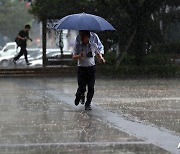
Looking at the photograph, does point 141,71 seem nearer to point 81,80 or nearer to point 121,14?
point 121,14

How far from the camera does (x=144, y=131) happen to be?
10172mm

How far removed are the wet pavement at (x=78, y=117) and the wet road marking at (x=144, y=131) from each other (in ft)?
0.29

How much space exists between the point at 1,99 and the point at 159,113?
4573 mm

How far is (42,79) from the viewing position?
902 inches

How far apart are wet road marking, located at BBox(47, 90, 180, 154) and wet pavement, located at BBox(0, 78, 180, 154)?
9 cm

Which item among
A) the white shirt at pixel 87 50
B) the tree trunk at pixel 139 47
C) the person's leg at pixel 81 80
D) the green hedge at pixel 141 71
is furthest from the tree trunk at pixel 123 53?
the white shirt at pixel 87 50

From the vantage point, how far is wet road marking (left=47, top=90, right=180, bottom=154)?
9.01 meters

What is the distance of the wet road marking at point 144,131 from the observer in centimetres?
901

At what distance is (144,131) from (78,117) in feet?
6.77

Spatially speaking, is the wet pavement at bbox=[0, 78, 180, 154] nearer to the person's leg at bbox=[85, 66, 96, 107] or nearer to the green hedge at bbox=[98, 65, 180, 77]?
the person's leg at bbox=[85, 66, 96, 107]

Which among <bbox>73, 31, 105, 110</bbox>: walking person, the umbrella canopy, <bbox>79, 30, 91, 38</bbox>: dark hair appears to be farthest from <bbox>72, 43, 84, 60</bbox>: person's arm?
the umbrella canopy

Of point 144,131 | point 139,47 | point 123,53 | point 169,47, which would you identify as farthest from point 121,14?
point 144,131

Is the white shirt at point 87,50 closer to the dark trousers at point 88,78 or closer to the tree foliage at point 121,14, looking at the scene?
the dark trousers at point 88,78

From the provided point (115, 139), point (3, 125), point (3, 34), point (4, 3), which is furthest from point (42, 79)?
point (3, 34)
